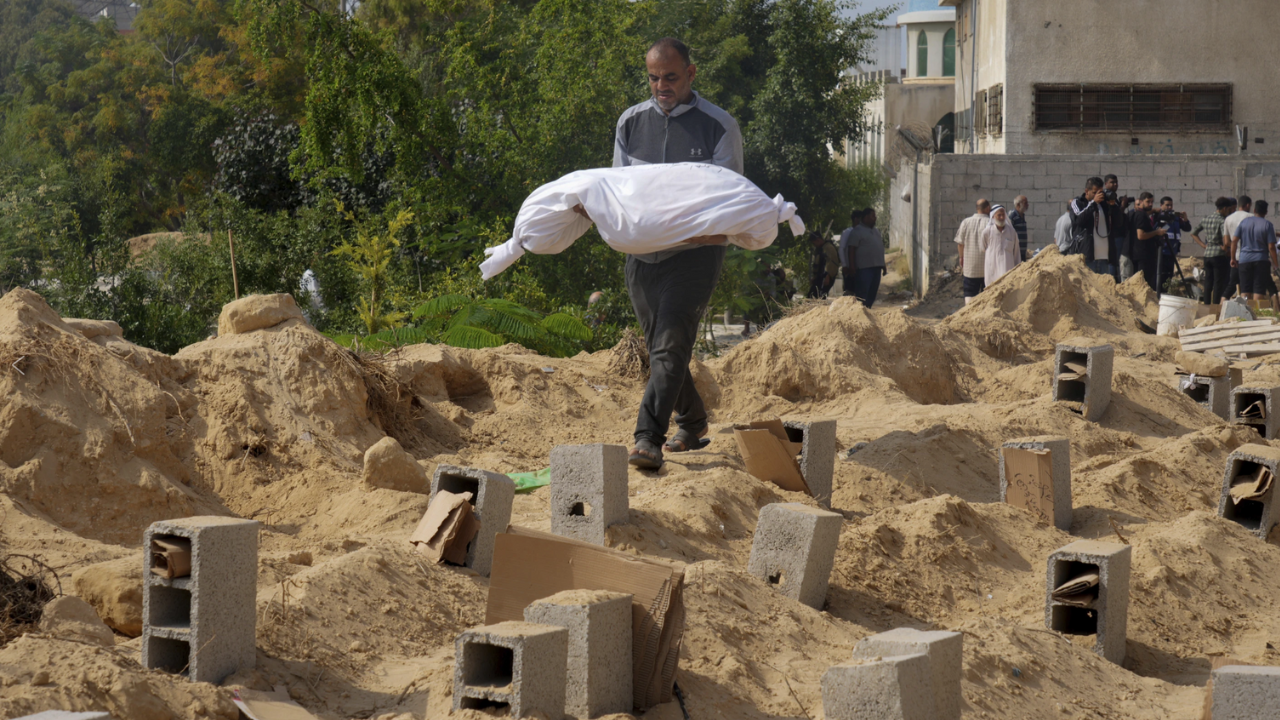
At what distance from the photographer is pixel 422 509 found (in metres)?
4.96

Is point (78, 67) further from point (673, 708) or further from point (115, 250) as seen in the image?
point (673, 708)

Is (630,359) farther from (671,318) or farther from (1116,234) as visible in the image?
(1116,234)

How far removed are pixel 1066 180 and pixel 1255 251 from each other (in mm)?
5101

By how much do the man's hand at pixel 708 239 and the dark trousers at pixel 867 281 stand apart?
33.5ft

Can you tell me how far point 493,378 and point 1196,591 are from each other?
160 inches

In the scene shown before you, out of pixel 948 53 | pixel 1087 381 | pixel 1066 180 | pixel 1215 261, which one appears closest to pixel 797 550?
pixel 1087 381

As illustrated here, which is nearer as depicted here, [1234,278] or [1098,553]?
[1098,553]

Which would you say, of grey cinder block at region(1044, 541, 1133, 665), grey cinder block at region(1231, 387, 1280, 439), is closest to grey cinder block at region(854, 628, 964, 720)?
grey cinder block at region(1044, 541, 1133, 665)

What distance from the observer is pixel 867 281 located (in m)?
15.3

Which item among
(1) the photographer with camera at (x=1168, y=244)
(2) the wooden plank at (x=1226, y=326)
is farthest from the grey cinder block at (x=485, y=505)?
(1) the photographer with camera at (x=1168, y=244)

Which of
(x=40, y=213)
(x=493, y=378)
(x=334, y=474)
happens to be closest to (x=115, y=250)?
(x=40, y=213)

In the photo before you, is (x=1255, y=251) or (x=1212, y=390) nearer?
(x=1212, y=390)

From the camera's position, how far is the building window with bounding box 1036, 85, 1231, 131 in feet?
68.0

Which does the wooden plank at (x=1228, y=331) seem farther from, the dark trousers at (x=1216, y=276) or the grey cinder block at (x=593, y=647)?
the grey cinder block at (x=593, y=647)
